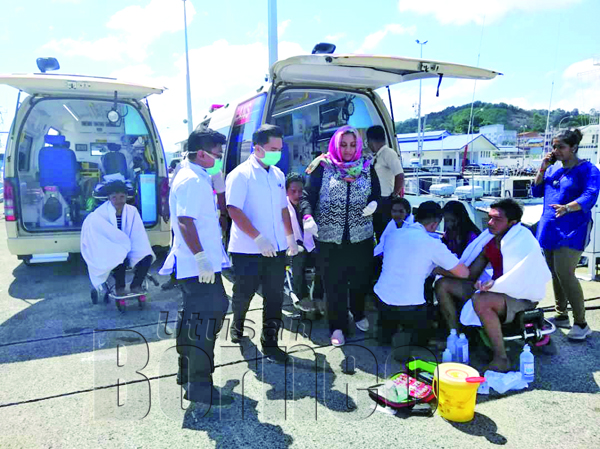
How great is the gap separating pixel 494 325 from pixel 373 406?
103 centimetres

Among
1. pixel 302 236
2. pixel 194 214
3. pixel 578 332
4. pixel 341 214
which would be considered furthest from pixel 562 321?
pixel 194 214

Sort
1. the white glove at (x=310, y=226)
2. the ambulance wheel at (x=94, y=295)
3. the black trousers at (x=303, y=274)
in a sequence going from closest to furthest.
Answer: the white glove at (x=310, y=226) → the black trousers at (x=303, y=274) → the ambulance wheel at (x=94, y=295)

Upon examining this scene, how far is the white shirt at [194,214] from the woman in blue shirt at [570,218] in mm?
2710

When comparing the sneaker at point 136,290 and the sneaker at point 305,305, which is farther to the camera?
the sneaker at point 136,290

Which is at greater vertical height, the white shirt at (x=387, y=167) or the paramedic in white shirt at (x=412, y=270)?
the white shirt at (x=387, y=167)

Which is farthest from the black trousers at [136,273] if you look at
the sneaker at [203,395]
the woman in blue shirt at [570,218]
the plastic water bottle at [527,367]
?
the woman in blue shirt at [570,218]

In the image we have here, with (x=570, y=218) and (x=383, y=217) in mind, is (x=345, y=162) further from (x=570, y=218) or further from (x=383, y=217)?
(x=570, y=218)

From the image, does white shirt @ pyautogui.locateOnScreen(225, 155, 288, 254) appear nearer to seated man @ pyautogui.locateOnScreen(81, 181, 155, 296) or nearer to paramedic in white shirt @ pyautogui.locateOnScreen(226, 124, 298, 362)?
paramedic in white shirt @ pyautogui.locateOnScreen(226, 124, 298, 362)

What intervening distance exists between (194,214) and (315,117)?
159 inches

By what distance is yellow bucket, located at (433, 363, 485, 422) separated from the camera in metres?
2.41

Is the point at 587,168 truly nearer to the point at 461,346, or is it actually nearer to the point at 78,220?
the point at 461,346

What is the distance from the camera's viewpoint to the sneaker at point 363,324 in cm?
374

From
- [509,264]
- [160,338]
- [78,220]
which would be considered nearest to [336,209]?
[509,264]

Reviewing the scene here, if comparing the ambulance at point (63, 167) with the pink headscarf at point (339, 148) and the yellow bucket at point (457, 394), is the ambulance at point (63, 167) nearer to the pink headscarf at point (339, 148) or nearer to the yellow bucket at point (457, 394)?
the pink headscarf at point (339, 148)
